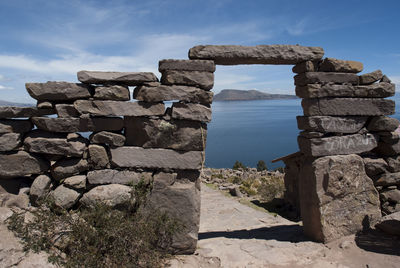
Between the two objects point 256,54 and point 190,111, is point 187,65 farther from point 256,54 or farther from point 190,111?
point 256,54

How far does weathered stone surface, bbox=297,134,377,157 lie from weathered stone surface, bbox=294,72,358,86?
36.4 inches

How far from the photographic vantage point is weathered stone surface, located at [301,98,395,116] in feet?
15.0

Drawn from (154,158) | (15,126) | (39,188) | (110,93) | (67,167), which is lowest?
(39,188)

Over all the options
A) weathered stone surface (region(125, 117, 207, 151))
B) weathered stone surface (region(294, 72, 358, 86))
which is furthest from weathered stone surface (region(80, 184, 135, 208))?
weathered stone surface (region(294, 72, 358, 86))

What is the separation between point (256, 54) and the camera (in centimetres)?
427

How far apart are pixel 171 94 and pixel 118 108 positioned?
760mm

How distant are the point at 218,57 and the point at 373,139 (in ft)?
10.1

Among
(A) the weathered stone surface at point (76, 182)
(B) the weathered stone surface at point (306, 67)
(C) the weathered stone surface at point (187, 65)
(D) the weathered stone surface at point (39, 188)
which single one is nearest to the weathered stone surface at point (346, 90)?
(B) the weathered stone surface at point (306, 67)

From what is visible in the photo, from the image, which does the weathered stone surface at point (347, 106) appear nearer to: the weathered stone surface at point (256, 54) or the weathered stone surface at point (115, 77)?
the weathered stone surface at point (256, 54)

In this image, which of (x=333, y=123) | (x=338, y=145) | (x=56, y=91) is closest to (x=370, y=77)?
(x=333, y=123)

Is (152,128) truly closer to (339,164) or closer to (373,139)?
(339,164)

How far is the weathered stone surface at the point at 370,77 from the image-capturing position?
475cm

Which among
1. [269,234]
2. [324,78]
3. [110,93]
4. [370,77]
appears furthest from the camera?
[269,234]

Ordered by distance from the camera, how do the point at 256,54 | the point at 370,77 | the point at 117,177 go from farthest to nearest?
the point at 370,77, the point at 256,54, the point at 117,177
